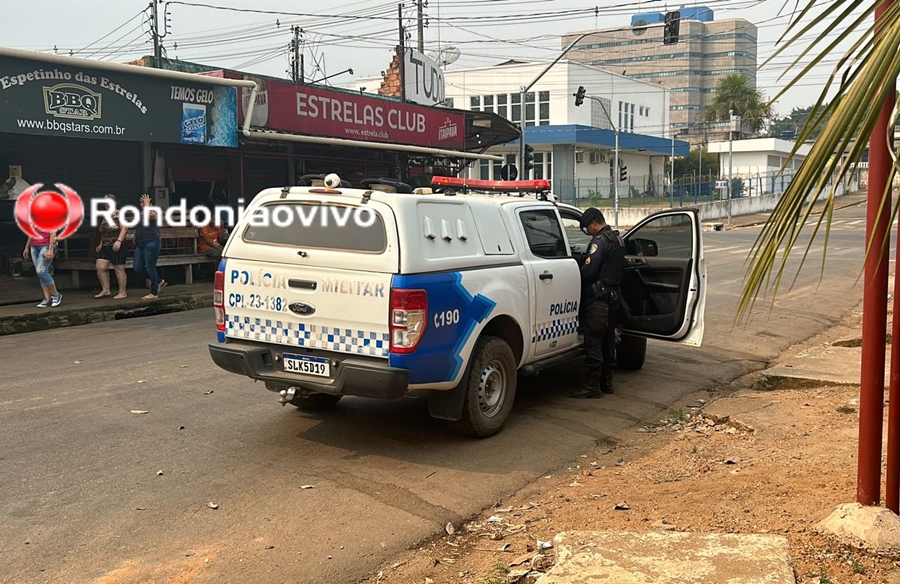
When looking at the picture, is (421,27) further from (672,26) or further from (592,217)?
(592,217)

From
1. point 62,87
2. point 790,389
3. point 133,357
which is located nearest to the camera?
point 790,389

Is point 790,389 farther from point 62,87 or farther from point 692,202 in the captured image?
point 692,202

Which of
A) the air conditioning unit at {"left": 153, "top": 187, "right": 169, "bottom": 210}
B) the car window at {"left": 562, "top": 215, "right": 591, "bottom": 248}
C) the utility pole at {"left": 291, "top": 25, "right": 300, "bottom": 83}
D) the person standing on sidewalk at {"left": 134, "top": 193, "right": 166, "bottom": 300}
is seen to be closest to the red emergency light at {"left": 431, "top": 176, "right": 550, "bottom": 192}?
the car window at {"left": 562, "top": 215, "right": 591, "bottom": 248}

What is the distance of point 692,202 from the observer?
5484 cm

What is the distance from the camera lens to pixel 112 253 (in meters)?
15.2

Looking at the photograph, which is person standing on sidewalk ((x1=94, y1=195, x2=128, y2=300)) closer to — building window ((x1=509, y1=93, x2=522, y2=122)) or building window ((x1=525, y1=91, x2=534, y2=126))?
building window ((x1=509, y1=93, x2=522, y2=122))

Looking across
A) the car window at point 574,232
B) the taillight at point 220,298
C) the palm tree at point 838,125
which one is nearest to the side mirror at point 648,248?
the car window at point 574,232

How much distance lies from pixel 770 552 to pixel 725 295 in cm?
1167

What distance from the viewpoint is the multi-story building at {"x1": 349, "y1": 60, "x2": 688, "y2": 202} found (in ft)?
174

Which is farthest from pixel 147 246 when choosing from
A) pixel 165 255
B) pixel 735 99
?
pixel 735 99

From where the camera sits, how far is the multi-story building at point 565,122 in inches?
2083

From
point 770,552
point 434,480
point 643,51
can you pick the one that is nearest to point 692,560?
point 770,552

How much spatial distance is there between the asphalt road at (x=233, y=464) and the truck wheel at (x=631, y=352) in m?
0.24

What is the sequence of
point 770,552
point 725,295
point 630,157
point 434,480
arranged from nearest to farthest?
point 770,552, point 434,480, point 725,295, point 630,157
